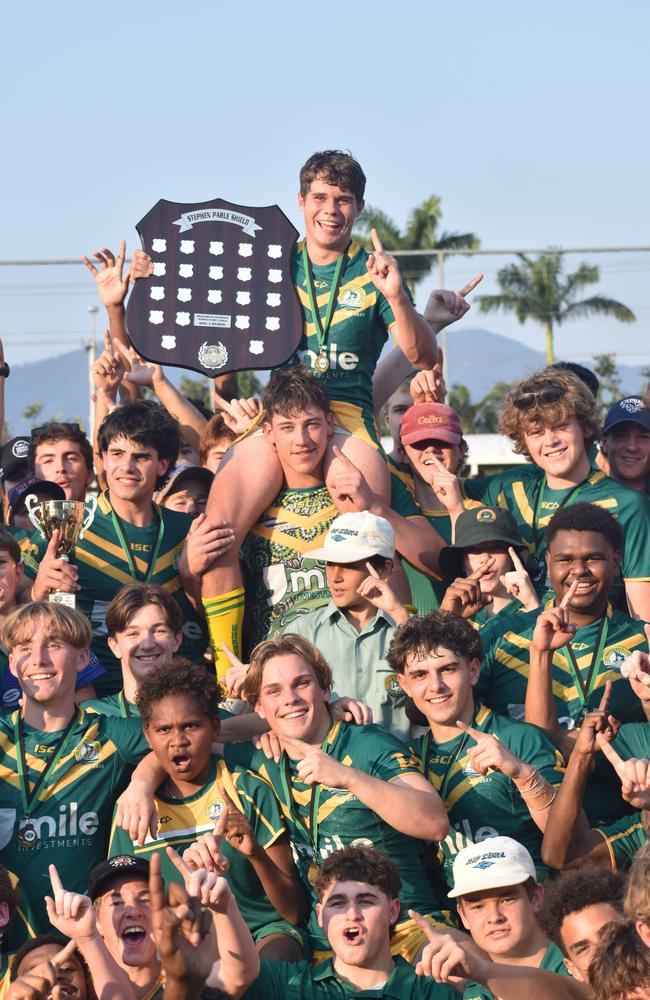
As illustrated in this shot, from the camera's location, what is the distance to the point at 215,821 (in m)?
6.08

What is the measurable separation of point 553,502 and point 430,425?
80cm

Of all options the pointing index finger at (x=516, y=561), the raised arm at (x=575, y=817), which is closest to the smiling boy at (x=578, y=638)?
the pointing index finger at (x=516, y=561)

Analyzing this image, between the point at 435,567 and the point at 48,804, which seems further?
the point at 435,567

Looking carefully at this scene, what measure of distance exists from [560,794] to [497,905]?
561 mm

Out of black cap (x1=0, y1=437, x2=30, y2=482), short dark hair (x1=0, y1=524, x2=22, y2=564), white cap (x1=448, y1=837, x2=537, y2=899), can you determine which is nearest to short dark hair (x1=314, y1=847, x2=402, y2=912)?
white cap (x1=448, y1=837, x2=537, y2=899)

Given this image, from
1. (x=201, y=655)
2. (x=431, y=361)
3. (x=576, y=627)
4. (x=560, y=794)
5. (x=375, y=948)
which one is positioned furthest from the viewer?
(x=431, y=361)

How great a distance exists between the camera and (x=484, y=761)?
5.84m

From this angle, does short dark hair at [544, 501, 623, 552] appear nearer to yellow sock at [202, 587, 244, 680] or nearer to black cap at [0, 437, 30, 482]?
yellow sock at [202, 587, 244, 680]

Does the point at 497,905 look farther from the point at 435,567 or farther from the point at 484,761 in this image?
the point at 435,567

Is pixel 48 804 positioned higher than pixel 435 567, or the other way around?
pixel 435 567

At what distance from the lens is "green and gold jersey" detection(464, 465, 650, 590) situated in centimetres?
760

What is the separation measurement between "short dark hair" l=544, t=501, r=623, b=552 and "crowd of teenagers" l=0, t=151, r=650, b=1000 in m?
0.01

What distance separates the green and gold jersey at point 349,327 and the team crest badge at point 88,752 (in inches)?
101

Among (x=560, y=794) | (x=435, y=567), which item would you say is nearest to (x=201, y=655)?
(x=435, y=567)
